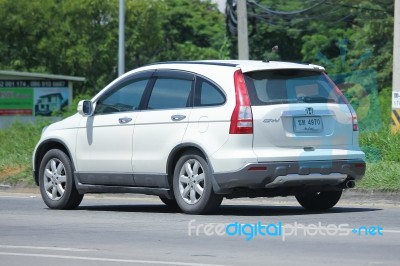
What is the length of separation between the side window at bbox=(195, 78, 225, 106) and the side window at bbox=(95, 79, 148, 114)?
3.04ft

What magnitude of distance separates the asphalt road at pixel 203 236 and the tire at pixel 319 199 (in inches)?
6.2

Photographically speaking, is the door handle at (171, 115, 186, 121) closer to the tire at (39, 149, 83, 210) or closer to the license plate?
the license plate

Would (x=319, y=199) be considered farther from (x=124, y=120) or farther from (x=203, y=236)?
(x=203, y=236)

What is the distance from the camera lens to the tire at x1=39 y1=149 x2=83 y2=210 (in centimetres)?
1398

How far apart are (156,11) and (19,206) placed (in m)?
36.6

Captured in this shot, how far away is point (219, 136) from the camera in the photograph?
12.2 m

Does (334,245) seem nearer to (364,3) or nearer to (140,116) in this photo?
(140,116)

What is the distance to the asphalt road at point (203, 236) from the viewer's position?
8961mm

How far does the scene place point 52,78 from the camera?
4078 centimetres

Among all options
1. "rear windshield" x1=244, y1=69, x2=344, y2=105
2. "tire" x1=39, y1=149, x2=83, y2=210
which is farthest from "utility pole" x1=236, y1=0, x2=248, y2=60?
"rear windshield" x1=244, y1=69, x2=344, y2=105

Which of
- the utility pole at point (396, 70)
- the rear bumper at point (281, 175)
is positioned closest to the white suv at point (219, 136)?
the rear bumper at point (281, 175)

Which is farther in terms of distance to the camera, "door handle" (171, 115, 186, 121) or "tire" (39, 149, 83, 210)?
"tire" (39, 149, 83, 210)

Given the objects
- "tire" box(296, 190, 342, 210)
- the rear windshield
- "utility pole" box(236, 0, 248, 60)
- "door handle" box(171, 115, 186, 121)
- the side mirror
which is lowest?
"tire" box(296, 190, 342, 210)

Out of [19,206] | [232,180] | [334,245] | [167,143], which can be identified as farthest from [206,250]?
[19,206]
